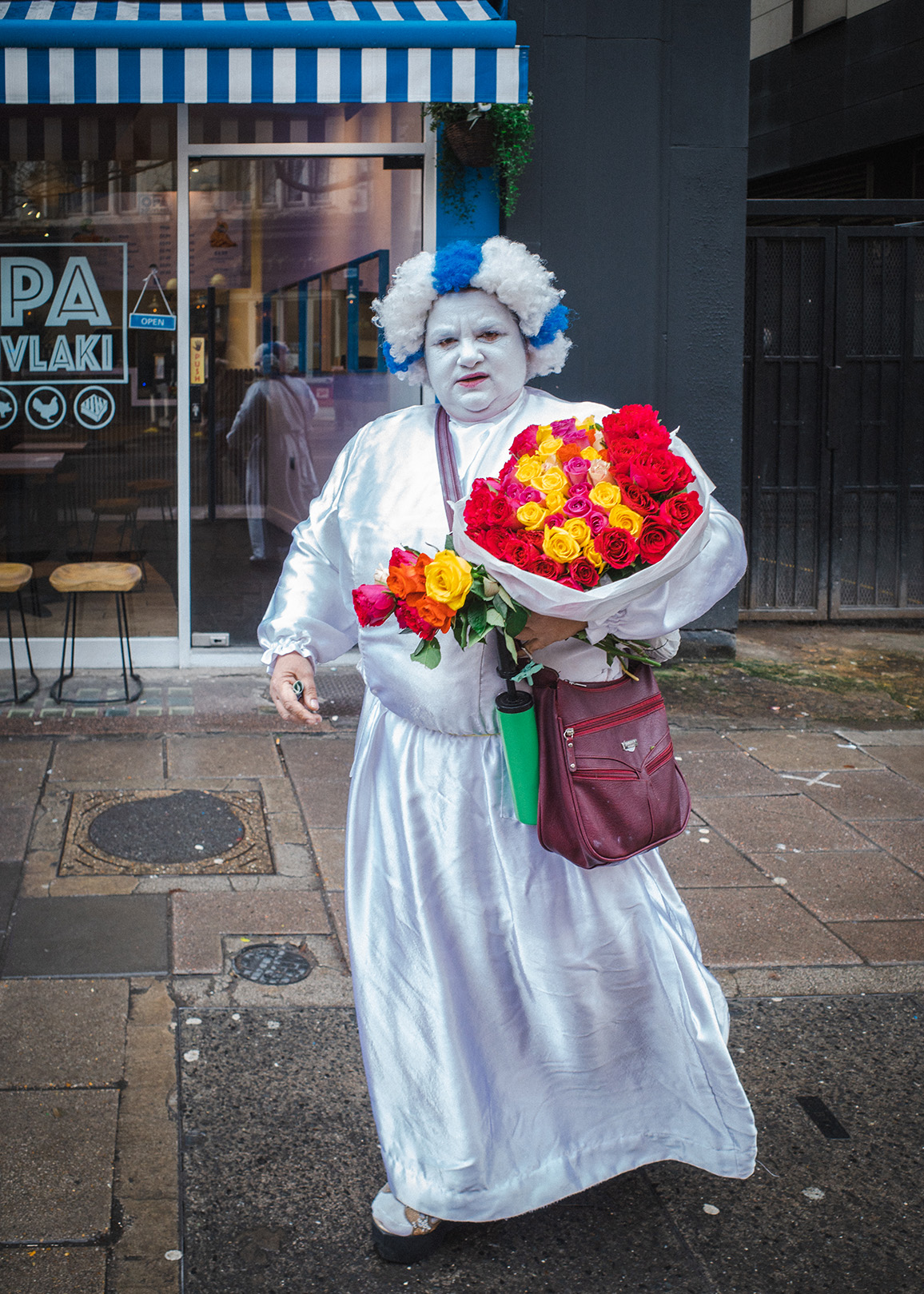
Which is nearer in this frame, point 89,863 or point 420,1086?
point 420,1086

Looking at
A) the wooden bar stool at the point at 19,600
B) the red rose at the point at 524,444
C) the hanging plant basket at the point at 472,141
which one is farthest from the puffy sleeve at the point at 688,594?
the wooden bar stool at the point at 19,600

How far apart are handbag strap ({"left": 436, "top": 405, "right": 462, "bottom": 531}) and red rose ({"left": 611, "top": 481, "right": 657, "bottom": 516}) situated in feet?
1.25

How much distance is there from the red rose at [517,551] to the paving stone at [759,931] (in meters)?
2.04

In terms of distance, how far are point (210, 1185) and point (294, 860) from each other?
1842mm

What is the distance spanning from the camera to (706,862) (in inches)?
182

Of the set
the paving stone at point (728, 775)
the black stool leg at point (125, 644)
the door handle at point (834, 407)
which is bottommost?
the paving stone at point (728, 775)

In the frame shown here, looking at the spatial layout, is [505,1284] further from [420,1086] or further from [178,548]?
[178,548]

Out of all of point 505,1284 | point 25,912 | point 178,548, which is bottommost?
point 505,1284

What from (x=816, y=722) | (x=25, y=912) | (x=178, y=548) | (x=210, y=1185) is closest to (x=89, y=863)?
(x=25, y=912)

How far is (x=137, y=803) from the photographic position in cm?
511

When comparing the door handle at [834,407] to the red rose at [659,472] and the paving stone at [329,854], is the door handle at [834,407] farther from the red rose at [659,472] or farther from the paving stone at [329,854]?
the red rose at [659,472]

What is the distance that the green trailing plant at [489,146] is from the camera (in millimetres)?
A: 6504

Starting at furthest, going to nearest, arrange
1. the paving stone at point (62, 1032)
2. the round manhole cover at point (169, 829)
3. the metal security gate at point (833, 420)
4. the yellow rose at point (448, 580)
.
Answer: the metal security gate at point (833, 420), the round manhole cover at point (169, 829), the paving stone at point (62, 1032), the yellow rose at point (448, 580)

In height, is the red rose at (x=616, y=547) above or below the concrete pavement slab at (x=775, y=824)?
above
